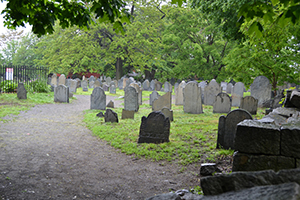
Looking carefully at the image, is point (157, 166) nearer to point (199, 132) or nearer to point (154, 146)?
point (154, 146)

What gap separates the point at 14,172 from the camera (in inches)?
190

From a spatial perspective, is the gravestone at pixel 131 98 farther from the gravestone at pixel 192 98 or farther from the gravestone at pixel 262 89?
the gravestone at pixel 262 89

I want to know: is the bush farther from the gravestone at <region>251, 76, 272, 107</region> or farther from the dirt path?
the gravestone at <region>251, 76, 272, 107</region>

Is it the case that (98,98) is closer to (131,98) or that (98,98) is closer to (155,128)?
(131,98)

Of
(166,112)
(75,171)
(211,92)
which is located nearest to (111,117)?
(166,112)

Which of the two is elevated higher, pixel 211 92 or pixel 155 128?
pixel 211 92

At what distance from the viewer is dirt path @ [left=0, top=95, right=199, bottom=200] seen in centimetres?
413

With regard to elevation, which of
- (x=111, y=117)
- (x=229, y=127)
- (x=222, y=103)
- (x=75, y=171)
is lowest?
(x=75, y=171)

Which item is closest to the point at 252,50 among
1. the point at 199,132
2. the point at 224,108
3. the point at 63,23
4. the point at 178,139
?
the point at 224,108

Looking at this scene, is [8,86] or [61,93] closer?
[61,93]

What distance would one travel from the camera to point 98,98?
44.1ft

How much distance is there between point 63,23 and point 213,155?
194 inches

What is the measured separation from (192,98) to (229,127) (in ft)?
21.0

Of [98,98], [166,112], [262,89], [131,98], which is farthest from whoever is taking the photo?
[262,89]
